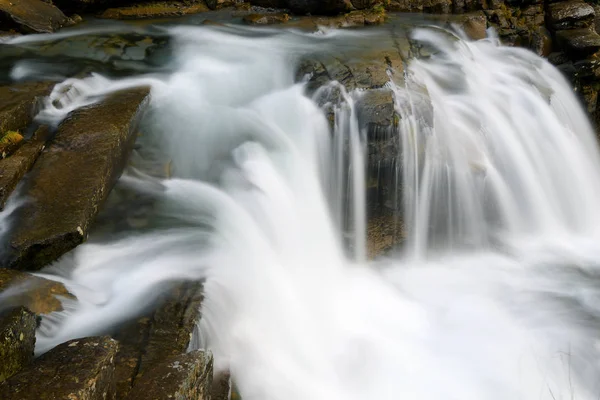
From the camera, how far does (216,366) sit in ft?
13.1

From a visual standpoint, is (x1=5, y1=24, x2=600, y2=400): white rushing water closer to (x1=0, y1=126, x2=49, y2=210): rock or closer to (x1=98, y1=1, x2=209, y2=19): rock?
(x1=0, y1=126, x2=49, y2=210): rock

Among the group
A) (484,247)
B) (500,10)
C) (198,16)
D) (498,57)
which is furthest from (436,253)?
(198,16)

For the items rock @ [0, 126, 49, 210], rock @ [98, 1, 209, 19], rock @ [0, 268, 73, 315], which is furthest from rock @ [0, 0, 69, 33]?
rock @ [0, 268, 73, 315]

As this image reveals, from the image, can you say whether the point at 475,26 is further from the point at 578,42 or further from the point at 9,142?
the point at 9,142

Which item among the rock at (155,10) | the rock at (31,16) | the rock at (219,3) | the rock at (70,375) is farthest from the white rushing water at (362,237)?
the rock at (31,16)

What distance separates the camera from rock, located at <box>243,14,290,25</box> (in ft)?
34.3

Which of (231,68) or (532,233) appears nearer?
(532,233)

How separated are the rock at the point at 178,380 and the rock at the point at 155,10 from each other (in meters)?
9.00

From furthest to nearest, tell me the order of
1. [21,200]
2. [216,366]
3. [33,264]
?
[21,200] → [33,264] → [216,366]

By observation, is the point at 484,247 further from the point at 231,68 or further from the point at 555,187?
the point at 231,68

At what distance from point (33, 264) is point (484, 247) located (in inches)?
207

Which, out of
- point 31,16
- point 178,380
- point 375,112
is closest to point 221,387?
point 178,380

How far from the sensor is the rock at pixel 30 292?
384 cm

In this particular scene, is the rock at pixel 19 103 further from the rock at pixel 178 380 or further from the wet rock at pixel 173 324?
the rock at pixel 178 380
